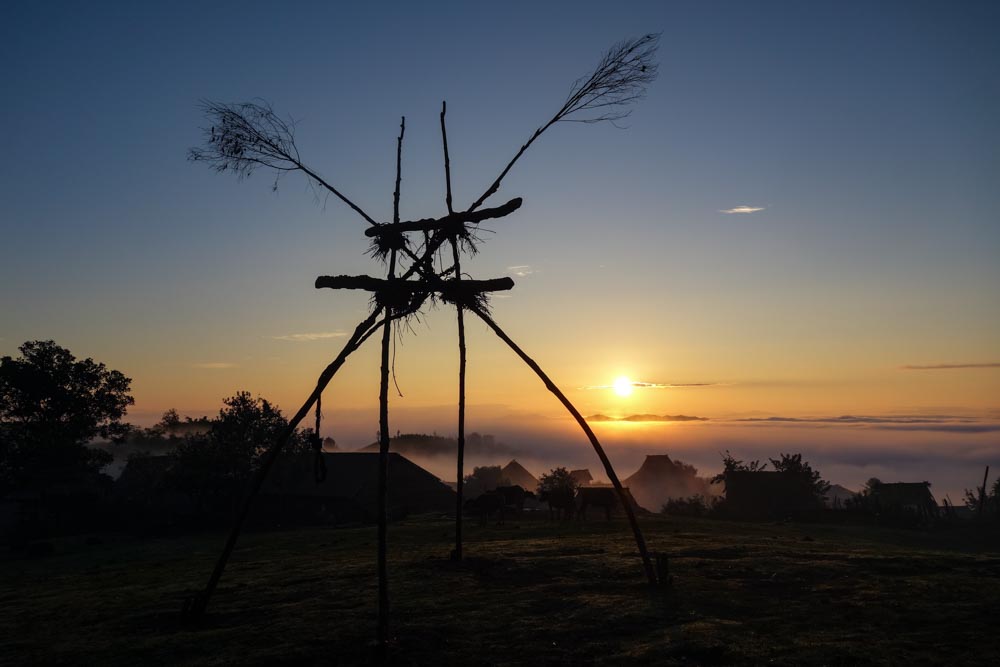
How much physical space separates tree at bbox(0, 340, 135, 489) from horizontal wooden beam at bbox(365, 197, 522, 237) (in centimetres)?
5123

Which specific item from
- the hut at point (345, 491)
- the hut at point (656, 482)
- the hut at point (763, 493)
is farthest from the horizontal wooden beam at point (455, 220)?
the hut at point (656, 482)

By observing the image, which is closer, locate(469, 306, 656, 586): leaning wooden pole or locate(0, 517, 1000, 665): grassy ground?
locate(0, 517, 1000, 665): grassy ground

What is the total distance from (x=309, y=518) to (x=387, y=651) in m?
45.3

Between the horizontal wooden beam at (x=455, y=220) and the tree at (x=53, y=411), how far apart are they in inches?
2017

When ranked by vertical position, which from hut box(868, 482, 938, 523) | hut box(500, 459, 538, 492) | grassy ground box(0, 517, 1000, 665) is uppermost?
hut box(500, 459, 538, 492)

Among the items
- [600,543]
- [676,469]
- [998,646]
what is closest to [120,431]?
[600,543]

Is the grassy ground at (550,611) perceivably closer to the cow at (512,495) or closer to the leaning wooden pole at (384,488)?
the leaning wooden pole at (384,488)

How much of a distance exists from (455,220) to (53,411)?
5670 centimetres

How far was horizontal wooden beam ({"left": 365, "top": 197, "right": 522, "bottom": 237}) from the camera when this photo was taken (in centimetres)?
1370

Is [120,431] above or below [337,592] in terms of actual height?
above

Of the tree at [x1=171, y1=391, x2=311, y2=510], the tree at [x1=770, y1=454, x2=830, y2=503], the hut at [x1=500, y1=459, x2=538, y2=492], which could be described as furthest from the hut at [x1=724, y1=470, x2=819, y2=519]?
the hut at [x1=500, y1=459, x2=538, y2=492]

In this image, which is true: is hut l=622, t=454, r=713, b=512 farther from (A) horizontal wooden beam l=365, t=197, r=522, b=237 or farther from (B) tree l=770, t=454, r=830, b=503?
(A) horizontal wooden beam l=365, t=197, r=522, b=237

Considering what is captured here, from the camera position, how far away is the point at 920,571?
16.0m

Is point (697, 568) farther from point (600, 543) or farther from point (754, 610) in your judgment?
point (600, 543)
